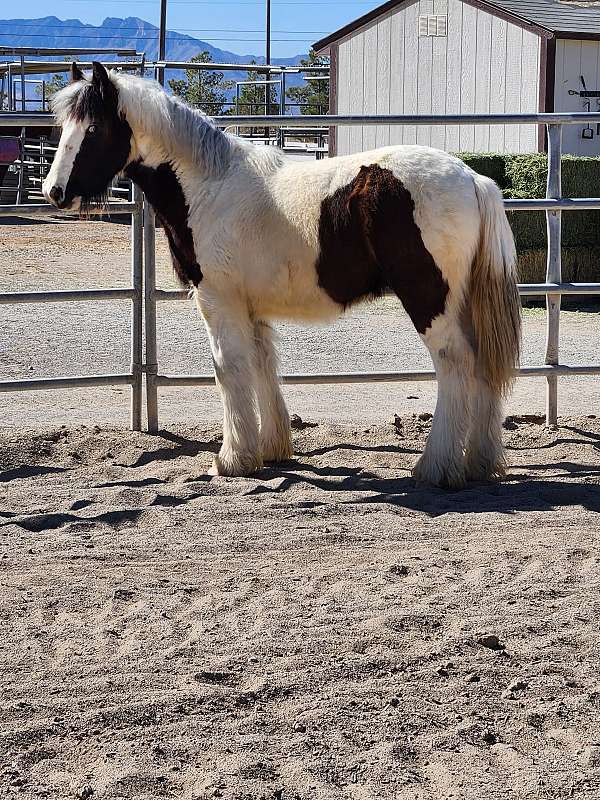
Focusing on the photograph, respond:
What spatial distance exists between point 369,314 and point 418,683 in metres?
7.69

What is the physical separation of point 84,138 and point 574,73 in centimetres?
1221

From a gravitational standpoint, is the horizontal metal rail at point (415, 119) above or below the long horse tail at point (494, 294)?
above

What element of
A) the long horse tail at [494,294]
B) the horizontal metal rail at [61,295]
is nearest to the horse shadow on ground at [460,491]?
the long horse tail at [494,294]

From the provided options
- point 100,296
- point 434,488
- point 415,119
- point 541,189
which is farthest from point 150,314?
point 541,189

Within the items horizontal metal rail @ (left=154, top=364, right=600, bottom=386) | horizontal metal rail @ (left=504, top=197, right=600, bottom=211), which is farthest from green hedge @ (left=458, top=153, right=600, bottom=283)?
horizontal metal rail @ (left=154, top=364, right=600, bottom=386)

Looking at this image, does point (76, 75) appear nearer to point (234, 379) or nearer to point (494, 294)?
point (234, 379)

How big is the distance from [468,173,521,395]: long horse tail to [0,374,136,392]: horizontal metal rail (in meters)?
2.05

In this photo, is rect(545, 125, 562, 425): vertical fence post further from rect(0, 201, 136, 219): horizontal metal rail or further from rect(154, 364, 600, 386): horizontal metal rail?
rect(0, 201, 136, 219): horizontal metal rail

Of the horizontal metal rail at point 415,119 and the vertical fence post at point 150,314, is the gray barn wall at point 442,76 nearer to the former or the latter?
the horizontal metal rail at point 415,119

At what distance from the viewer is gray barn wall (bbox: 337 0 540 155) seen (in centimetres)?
1617

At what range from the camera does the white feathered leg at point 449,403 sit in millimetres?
4934

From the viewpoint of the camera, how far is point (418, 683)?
3.08 m

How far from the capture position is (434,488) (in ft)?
16.4

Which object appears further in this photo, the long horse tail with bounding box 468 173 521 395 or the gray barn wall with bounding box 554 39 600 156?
the gray barn wall with bounding box 554 39 600 156
